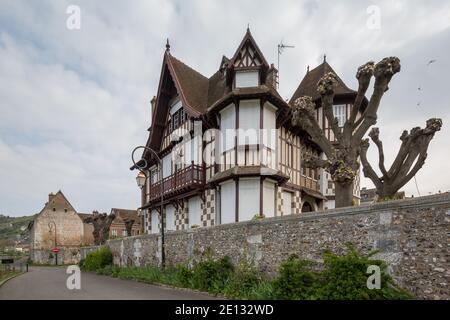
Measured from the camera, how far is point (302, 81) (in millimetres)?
23797

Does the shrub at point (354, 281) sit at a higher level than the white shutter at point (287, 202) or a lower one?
lower

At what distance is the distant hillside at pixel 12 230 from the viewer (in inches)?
3476

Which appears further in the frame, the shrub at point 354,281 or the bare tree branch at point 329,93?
the bare tree branch at point 329,93

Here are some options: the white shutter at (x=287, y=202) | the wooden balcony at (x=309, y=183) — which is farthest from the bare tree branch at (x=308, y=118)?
the wooden balcony at (x=309, y=183)

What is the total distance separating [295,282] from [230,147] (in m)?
8.53

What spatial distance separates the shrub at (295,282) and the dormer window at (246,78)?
31.1ft

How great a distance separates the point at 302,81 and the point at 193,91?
8341 mm

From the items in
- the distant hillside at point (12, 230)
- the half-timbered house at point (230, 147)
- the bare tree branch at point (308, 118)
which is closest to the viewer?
the bare tree branch at point (308, 118)

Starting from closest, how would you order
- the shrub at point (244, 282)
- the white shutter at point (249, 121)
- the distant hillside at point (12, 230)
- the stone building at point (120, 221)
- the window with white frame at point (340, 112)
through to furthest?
the shrub at point (244, 282)
the white shutter at point (249, 121)
the window with white frame at point (340, 112)
the stone building at point (120, 221)
the distant hillside at point (12, 230)

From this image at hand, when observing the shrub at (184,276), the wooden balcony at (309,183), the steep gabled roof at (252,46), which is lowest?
the shrub at (184,276)

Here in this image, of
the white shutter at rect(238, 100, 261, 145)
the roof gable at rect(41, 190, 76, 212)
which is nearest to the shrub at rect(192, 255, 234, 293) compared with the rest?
the white shutter at rect(238, 100, 261, 145)

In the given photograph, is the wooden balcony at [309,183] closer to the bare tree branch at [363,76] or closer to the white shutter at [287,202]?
the white shutter at [287,202]
